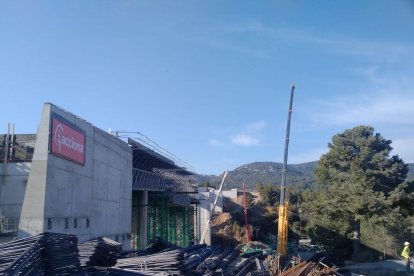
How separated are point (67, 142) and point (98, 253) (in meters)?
10.1

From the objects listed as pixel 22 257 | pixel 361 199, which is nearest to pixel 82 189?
pixel 22 257

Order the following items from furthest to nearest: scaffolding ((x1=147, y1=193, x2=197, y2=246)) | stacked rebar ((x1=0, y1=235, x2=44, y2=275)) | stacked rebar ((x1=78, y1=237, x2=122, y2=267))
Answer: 1. scaffolding ((x1=147, y1=193, x2=197, y2=246))
2. stacked rebar ((x1=78, y1=237, x2=122, y2=267))
3. stacked rebar ((x1=0, y1=235, x2=44, y2=275))

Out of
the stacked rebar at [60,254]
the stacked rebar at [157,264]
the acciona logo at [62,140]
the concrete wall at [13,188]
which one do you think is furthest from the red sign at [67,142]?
the stacked rebar at [60,254]

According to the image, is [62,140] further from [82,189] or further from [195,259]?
[195,259]

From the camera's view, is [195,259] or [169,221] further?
[169,221]

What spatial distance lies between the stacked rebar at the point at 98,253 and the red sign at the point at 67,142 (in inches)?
323

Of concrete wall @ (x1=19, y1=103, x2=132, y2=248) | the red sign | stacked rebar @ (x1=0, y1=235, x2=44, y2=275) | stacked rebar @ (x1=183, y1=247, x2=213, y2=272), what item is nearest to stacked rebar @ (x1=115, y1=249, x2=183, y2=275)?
stacked rebar @ (x1=183, y1=247, x2=213, y2=272)

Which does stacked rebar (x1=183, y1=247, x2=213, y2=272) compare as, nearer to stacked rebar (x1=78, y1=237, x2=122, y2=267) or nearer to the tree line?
stacked rebar (x1=78, y1=237, x2=122, y2=267)

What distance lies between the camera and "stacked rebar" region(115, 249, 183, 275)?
15469 millimetres

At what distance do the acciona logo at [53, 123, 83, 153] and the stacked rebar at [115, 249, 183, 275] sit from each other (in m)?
8.64

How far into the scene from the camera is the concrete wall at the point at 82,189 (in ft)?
71.0

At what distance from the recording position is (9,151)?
2527cm

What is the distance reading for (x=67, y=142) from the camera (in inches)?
938

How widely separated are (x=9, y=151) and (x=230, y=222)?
50.4 meters
